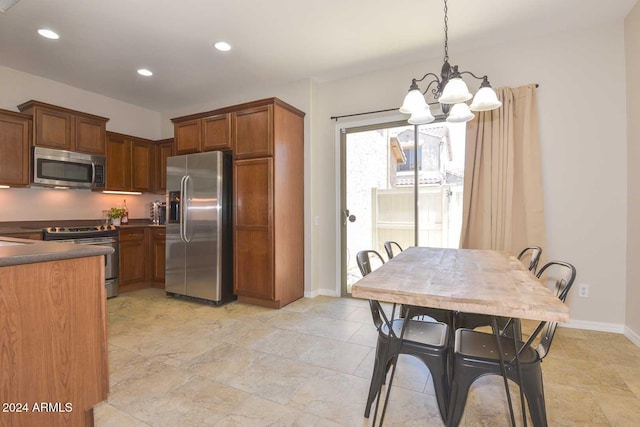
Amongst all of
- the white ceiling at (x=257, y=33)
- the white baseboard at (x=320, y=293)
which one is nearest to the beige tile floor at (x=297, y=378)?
the white baseboard at (x=320, y=293)

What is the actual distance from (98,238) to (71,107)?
1.88m

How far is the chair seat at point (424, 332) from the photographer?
5.37 ft

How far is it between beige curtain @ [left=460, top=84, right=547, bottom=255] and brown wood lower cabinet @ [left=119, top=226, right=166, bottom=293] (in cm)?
410

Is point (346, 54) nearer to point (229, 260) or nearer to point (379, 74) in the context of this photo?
point (379, 74)

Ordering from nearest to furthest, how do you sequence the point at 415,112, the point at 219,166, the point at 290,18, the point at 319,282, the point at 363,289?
1. the point at 363,289
2. the point at 415,112
3. the point at 290,18
4. the point at 219,166
5. the point at 319,282

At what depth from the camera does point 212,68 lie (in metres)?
3.79

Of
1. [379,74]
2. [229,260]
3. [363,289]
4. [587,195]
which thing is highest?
[379,74]

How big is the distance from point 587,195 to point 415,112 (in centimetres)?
206

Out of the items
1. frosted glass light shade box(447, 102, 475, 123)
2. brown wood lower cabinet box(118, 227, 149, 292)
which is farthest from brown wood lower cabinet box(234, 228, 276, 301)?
frosted glass light shade box(447, 102, 475, 123)

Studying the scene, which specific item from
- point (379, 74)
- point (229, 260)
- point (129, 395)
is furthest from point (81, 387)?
point (379, 74)

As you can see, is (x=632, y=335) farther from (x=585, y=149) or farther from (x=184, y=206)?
(x=184, y=206)

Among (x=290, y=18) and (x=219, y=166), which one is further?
(x=219, y=166)

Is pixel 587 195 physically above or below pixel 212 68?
below

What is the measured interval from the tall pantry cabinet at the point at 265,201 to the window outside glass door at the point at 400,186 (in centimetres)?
72
